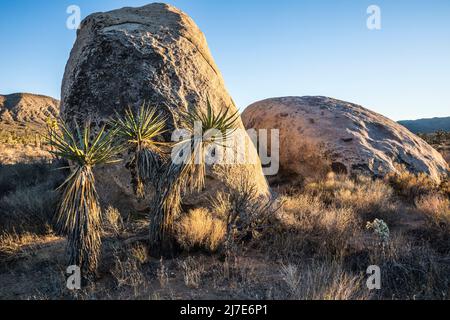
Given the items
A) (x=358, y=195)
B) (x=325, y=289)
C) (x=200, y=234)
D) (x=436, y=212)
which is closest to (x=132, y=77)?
(x=200, y=234)

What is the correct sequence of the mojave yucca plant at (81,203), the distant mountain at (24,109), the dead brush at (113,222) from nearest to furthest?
1. the mojave yucca plant at (81,203)
2. the dead brush at (113,222)
3. the distant mountain at (24,109)

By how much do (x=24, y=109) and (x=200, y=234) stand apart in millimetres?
90882

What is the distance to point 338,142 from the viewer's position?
11.5m

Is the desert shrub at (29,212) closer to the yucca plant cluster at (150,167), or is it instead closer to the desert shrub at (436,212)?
the yucca plant cluster at (150,167)

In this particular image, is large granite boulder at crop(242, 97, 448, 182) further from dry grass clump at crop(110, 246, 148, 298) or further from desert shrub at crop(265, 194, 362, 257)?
dry grass clump at crop(110, 246, 148, 298)

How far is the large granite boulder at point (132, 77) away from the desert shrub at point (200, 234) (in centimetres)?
114

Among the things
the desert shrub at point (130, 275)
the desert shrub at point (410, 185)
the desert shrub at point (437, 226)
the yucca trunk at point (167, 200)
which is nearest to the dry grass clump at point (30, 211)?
the desert shrub at point (130, 275)

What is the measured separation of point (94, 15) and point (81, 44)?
0.82 meters

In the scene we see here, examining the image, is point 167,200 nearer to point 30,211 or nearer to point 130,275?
point 130,275

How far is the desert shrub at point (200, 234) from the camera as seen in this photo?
521 cm

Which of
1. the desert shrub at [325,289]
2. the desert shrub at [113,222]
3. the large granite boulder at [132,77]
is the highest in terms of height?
the large granite boulder at [132,77]

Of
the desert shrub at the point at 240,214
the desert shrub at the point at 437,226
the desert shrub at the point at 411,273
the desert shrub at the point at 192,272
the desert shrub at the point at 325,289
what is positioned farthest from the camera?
the desert shrub at the point at 437,226

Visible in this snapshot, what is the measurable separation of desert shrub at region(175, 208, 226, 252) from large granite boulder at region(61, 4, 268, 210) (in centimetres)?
114

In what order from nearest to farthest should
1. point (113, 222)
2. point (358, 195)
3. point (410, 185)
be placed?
1. point (113, 222)
2. point (358, 195)
3. point (410, 185)
